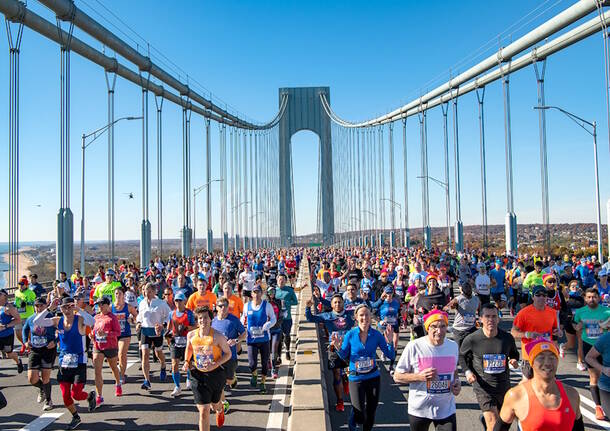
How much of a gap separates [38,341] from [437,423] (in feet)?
17.8

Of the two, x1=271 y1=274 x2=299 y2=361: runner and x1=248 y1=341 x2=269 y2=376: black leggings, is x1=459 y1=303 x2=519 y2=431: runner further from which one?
x1=271 y1=274 x2=299 y2=361: runner

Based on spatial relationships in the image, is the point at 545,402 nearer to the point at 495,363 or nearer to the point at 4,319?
Answer: the point at 495,363

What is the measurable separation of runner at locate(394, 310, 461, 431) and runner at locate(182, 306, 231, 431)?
7.14 feet

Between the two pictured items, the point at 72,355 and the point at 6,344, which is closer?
the point at 72,355

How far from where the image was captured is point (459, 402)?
7305 mm

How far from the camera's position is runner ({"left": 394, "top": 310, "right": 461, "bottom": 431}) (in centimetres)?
461

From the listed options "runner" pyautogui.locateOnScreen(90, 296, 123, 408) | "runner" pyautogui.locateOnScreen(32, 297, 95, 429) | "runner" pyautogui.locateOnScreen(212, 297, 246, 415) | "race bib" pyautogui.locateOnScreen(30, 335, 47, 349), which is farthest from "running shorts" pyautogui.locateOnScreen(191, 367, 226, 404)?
"race bib" pyautogui.locateOnScreen(30, 335, 47, 349)

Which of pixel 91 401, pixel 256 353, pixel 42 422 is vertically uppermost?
pixel 256 353

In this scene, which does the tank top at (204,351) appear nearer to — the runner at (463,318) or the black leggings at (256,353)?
the black leggings at (256,353)

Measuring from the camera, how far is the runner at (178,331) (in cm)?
809

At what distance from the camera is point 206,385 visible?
6004 mm

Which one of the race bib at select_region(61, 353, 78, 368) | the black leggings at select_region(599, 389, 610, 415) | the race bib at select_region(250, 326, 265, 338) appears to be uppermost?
the race bib at select_region(250, 326, 265, 338)

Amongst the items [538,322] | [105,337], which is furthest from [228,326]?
[538,322]

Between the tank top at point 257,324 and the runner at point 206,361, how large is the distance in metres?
2.18
